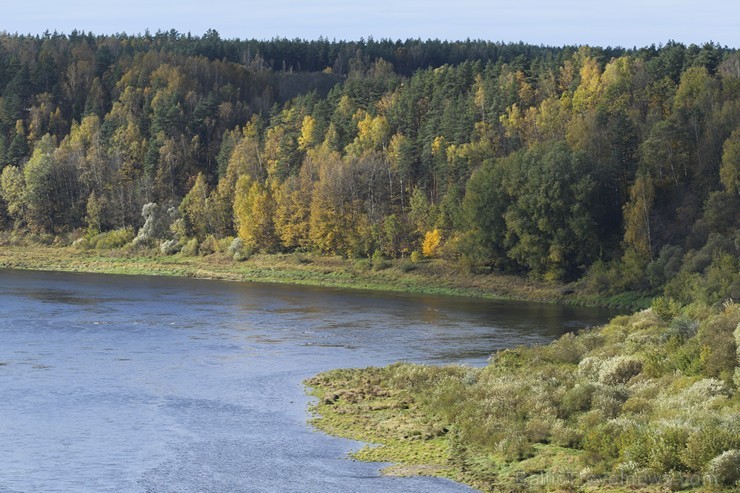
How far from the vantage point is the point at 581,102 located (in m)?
121

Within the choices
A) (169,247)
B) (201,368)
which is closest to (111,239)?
(169,247)

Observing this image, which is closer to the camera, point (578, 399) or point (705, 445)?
point (705, 445)

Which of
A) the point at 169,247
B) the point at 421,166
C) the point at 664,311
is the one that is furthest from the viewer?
the point at 169,247

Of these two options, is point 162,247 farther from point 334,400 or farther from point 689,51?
point 334,400

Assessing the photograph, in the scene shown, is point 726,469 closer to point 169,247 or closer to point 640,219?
point 640,219

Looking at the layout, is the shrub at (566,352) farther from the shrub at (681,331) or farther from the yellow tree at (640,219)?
the yellow tree at (640,219)

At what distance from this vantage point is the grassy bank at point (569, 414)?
29.8m

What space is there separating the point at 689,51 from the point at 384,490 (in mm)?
106989

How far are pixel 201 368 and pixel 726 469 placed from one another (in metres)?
31.7

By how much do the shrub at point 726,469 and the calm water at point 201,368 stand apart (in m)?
7.54

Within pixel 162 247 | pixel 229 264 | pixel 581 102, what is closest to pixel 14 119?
pixel 162 247

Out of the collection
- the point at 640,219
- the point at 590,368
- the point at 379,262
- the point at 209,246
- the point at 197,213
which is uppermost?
the point at 640,219

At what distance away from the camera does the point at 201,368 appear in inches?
2142

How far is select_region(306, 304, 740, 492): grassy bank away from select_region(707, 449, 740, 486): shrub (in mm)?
Result: 28
